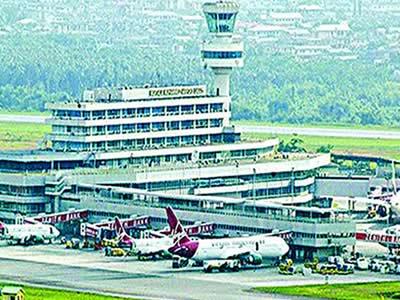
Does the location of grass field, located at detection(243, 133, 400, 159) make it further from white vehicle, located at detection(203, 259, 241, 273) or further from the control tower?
white vehicle, located at detection(203, 259, 241, 273)

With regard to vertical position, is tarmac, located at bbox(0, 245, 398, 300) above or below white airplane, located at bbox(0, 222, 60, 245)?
below

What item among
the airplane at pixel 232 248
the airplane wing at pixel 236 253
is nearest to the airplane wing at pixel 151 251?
the airplane at pixel 232 248

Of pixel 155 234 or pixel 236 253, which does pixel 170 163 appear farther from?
pixel 236 253

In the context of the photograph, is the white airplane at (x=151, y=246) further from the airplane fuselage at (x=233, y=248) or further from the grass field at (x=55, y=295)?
the grass field at (x=55, y=295)

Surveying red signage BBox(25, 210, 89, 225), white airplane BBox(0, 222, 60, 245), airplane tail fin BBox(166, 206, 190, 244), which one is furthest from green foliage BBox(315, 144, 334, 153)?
airplane tail fin BBox(166, 206, 190, 244)

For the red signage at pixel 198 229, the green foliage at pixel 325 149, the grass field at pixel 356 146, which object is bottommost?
the red signage at pixel 198 229

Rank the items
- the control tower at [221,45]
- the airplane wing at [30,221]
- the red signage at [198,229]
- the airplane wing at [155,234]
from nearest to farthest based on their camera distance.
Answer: the airplane wing at [155,234], the red signage at [198,229], the airplane wing at [30,221], the control tower at [221,45]

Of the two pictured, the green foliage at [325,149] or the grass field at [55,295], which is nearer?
the grass field at [55,295]
